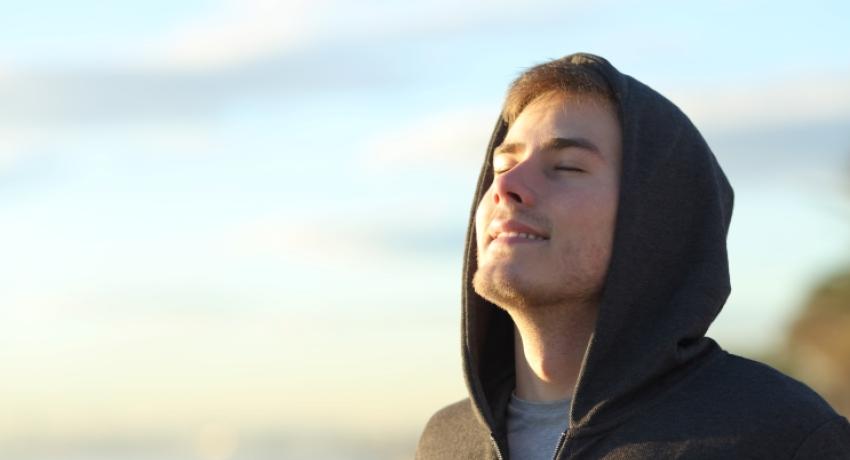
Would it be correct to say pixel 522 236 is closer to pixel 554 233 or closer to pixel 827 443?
pixel 554 233

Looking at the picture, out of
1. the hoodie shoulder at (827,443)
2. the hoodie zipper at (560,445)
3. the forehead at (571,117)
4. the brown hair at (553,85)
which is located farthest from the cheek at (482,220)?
the hoodie shoulder at (827,443)

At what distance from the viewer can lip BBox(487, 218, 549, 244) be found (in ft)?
16.1

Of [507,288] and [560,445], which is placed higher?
[507,288]

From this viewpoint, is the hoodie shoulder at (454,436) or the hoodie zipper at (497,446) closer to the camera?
the hoodie zipper at (497,446)

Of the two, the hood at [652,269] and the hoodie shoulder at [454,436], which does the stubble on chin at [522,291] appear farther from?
the hoodie shoulder at [454,436]

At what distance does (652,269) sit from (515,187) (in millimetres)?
523

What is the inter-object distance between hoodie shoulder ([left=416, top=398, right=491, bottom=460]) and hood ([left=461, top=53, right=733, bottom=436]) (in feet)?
0.37

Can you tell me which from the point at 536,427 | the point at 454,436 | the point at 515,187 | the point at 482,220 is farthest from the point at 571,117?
the point at 454,436

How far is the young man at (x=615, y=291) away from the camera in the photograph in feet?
15.3

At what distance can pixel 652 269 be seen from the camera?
5000 millimetres

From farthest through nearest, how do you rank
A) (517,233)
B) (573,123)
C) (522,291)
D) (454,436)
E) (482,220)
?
1. (454,436)
2. (482,220)
3. (573,123)
4. (517,233)
5. (522,291)

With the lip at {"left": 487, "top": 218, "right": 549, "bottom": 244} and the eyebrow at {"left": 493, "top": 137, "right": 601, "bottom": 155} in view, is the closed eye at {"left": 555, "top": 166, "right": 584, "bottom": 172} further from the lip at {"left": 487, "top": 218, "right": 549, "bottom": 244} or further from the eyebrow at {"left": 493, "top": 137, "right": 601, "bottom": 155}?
the lip at {"left": 487, "top": 218, "right": 549, "bottom": 244}

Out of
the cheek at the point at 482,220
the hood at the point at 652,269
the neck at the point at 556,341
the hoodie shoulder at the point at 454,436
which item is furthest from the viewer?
the hoodie shoulder at the point at 454,436

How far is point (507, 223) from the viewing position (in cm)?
494
